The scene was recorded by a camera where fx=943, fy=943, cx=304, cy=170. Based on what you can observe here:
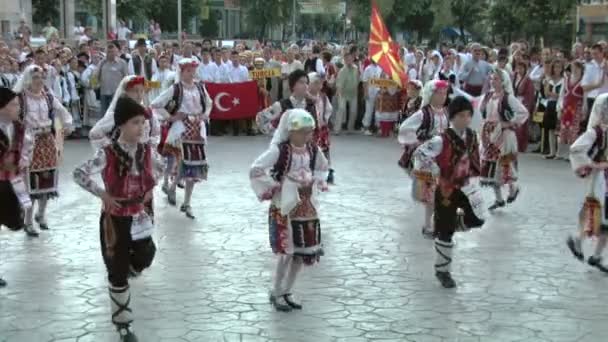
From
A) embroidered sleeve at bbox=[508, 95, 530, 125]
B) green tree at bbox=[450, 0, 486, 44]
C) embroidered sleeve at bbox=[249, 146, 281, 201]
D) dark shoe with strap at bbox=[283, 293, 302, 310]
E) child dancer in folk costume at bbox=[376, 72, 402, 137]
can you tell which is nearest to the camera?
embroidered sleeve at bbox=[249, 146, 281, 201]

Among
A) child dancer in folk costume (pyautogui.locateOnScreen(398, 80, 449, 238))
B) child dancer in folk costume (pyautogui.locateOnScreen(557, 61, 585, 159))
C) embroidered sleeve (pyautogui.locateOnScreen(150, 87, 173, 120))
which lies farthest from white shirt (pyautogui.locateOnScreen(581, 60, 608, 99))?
embroidered sleeve (pyautogui.locateOnScreen(150, 87, 173, 120))

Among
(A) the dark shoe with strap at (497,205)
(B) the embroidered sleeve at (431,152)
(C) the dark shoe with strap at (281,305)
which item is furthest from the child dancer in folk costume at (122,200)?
(A) the dark shoe with strap at (497,205)

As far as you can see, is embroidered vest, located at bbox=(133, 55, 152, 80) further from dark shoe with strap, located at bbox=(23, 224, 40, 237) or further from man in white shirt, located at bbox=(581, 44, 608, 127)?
dark shoe with strap, located at bbox=(23, 224, 40, 237)

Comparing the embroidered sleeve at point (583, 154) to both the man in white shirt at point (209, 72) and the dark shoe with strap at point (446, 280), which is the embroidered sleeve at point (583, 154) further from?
the man in white shirt at point (209, 72)

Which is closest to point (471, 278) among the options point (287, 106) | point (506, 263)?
point (506, 263)

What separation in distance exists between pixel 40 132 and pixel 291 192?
3999mm

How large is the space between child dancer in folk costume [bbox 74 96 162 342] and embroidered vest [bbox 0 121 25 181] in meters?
1.84

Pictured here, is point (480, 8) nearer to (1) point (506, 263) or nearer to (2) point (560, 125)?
(2) point (560, 125)

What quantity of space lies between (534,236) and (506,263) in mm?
1380

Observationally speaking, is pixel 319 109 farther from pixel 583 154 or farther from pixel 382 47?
pixel 382 47

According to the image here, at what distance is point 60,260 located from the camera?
28.3 feet

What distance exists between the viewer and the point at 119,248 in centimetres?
630

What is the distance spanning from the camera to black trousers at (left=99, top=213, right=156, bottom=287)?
6270 mm

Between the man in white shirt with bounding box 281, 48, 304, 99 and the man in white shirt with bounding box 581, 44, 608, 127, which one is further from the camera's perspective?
the man in white shirt with bounding box 281, 48, 304, 99
